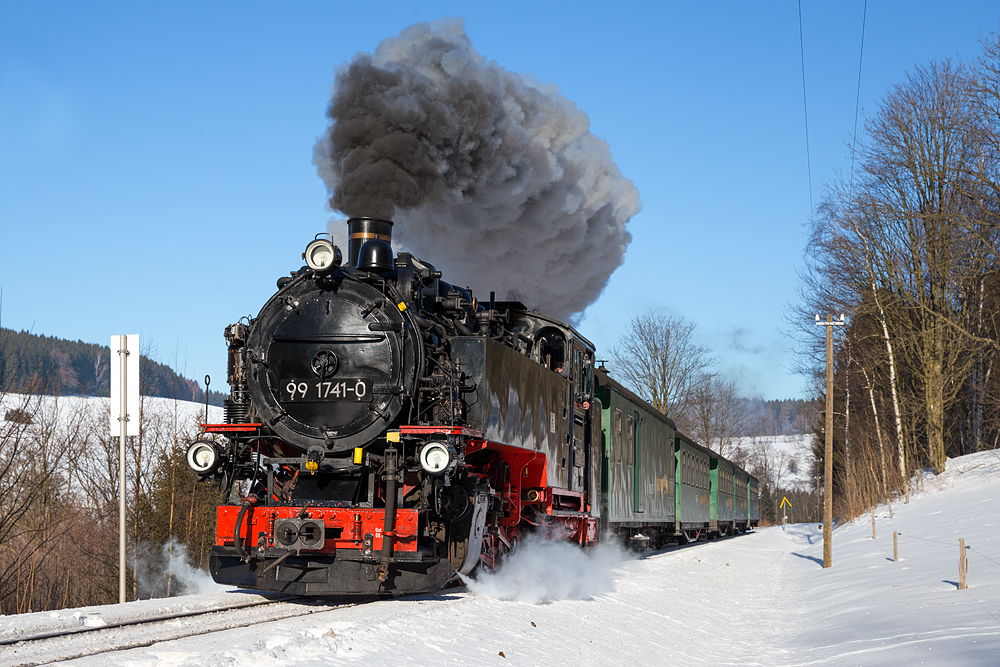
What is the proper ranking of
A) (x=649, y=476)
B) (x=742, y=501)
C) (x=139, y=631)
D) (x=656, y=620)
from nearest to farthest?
(x=139, y=631), (x=656, y=620), (x=649, y=476), (x=742, y=501)

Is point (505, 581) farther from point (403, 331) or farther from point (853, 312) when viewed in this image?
point (853, 312)

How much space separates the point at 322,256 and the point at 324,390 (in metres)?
1.26

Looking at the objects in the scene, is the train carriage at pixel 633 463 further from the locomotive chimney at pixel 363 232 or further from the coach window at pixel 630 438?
the locomotive chimney at pixel 363 232

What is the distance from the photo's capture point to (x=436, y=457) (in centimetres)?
→ 770

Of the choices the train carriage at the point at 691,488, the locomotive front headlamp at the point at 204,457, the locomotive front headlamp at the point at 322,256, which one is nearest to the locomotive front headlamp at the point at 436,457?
the locomotive front headlamp at the point at 322,256

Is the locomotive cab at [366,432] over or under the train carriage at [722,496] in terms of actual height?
over

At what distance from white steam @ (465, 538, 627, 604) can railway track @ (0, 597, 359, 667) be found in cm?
152

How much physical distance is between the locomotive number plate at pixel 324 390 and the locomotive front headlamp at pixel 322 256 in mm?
1059

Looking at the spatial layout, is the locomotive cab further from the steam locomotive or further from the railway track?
the railway track

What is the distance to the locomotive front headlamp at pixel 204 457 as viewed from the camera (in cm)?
857

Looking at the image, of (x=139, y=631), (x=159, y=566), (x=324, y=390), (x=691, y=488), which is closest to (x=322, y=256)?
(x=324, y=390)

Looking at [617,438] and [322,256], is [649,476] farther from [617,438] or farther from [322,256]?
[322,256]

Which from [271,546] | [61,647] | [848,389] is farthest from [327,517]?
[848,389]

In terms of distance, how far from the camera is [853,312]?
27062 mm
